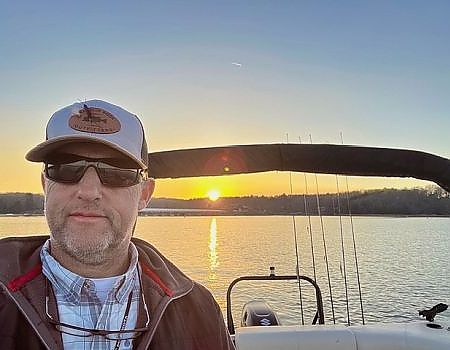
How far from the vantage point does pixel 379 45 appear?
8.84 m

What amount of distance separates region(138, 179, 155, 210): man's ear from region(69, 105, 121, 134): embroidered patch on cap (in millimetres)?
200

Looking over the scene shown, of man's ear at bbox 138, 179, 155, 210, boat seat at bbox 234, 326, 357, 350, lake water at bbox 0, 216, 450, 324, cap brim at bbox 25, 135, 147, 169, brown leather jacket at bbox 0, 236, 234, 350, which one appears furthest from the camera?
lake water at bbox 0, 216, 450, 324

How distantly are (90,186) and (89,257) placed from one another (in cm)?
18

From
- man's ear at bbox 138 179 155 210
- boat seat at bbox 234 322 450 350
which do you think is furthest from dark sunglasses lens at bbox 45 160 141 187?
boat seat at bbox 234 322 450 350

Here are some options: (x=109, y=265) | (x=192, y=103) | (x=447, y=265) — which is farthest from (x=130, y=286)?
(x=447, y=265)

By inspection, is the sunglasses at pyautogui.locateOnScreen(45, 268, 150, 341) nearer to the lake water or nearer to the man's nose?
the man's nose

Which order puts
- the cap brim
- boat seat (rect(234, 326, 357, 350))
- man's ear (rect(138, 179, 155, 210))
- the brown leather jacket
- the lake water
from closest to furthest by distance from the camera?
1. the brown leather jacket
2. the cap brim
3. man's ear (rect(138, 179, 155, 210))
4. boat seat (rect(234, 326, 357, 350))
5. the lake water

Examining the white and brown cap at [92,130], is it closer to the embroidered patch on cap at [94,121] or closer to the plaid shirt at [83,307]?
the embroidered patch on cap at [94,121]

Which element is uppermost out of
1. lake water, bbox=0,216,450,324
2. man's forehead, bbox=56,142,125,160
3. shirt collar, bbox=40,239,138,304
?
man's forehead, bbox=56,142,125,160

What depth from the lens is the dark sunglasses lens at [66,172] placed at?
1.28m

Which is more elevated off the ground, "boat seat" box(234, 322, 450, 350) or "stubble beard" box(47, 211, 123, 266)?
"stubble beard" box(47, 211, 123, 266)

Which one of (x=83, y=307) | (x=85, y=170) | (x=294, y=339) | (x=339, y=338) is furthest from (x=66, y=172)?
(x=339, y=338)

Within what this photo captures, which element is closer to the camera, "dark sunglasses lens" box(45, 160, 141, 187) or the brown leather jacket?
the brown leather jacket

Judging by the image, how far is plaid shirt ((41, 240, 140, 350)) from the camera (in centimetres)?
125
